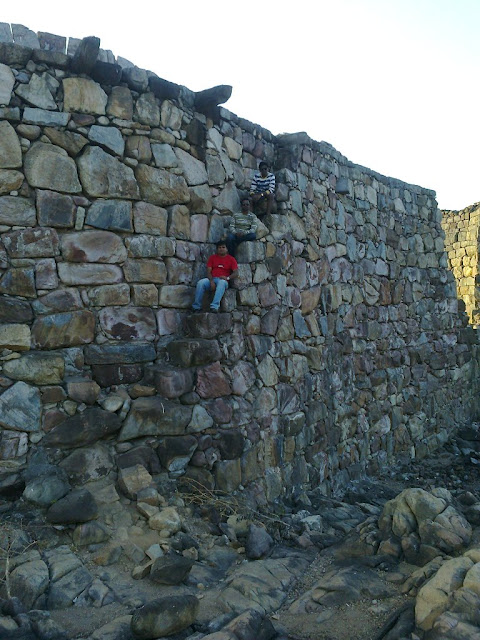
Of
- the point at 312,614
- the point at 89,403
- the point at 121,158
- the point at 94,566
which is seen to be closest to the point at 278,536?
the point at 312,614

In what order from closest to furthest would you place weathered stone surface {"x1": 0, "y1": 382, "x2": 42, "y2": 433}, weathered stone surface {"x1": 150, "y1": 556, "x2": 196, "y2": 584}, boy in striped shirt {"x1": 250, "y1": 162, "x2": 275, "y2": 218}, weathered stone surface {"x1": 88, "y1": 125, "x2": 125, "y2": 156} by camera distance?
weathered stone surface {"x1": 150, "y1": 556, "x2": 196, "y2": 584} → weathered stone surface {"x1": 0, "y1": 382, "x2": 42, "y2": 433} → weathered stone surface {"x1": 88, "y1": 125, "x2": 125, "y2": 156} → boy in striped shirt {"x1": 250, "y1": 162, "x2": 275, "y2": 218}

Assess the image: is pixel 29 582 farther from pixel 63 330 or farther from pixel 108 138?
pixel 108 138

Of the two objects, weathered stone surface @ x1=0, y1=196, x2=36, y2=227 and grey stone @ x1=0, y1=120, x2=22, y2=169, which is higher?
grey stone @ x1=0, y1=120, x2=22, y2=169

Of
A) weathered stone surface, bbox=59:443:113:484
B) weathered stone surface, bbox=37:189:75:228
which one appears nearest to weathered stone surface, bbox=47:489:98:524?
weathered stone surface, bbox=59:443:113:484

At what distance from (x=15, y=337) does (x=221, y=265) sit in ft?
6.33

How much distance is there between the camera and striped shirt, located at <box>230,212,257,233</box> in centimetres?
537

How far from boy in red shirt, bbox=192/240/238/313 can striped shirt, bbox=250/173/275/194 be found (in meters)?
0.97

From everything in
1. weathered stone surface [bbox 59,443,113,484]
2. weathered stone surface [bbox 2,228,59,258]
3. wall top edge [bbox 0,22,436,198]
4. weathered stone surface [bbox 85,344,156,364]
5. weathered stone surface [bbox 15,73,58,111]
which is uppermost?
wall top edge [bbox 0,22,436,198]

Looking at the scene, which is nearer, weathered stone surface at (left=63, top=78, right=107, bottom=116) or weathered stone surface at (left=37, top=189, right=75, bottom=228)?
weathered stone surface at (left=37, top=189, right=75, bottom=228)

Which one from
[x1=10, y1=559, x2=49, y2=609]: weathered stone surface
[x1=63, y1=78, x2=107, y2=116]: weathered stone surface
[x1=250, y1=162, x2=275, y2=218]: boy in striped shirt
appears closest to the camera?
[x1=10, y1=559, x2=49, y2=609]: weathered stone surface

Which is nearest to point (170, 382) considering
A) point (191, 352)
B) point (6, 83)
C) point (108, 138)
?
point (191, 352)

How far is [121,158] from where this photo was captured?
15.5 ft

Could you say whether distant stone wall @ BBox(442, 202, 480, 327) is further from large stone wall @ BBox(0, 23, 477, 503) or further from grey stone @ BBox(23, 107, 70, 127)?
grey stone @ BBox(23, 107, 70, 127)

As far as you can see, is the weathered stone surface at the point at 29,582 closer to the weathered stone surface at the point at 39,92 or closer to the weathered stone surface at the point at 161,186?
the weathered stone surface at the point at 161,186
